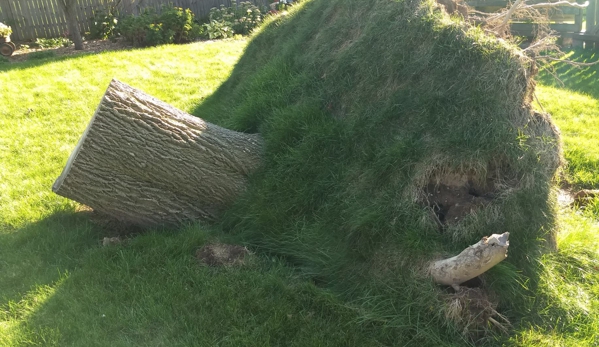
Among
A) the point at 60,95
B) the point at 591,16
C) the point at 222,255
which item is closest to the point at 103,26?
the point at 60,95

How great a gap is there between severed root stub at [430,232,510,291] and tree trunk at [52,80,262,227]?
218 cm

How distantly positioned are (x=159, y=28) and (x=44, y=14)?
3.94 metres

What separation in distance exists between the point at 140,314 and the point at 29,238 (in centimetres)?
181

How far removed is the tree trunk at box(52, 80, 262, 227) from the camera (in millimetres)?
3998

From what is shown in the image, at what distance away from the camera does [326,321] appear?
322 cm

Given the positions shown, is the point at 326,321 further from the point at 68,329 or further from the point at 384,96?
the point at 384,96

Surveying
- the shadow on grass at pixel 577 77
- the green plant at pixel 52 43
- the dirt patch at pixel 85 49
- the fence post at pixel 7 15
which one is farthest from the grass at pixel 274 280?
the fence post at pixel 7 15

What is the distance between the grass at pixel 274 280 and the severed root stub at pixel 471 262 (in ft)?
0.40

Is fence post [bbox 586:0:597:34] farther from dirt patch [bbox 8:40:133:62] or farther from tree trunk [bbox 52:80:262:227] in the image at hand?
dirt patch [bbox 8:40:133:62]

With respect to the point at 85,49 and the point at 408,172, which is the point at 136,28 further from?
the point at 408,172

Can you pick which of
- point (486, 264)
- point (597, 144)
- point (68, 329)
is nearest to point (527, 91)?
point (486, 264)

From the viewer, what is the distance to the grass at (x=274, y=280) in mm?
3086

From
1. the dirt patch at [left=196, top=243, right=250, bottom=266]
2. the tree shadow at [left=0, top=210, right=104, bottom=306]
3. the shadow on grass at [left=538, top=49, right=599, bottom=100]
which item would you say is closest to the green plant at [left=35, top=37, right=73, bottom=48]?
the tree shadow at [left=0, top=210, right=104, bottom=306]

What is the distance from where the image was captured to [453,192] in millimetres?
3592
